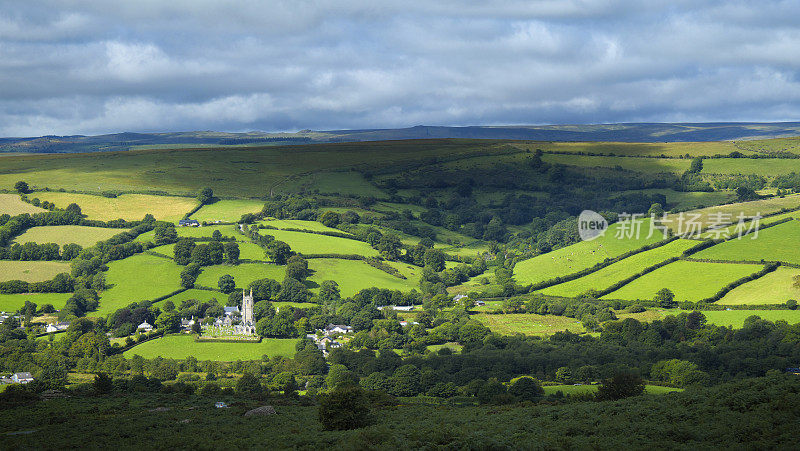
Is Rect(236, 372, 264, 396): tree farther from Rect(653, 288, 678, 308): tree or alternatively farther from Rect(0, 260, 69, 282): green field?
Rect(0, 260, 69, 282): green field

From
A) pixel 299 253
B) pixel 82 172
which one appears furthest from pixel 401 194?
pixel 82 172

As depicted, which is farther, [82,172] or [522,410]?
[82,172]

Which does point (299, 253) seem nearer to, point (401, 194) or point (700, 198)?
point (401, 194)

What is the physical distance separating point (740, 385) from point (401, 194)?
136 metres

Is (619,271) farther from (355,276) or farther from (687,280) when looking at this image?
(355,276)

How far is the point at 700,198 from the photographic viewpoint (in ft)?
491

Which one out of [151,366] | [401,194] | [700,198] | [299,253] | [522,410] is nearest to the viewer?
[522,410]

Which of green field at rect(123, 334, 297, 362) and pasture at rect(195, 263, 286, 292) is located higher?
pasture at rect(195, 263, 286, 292)

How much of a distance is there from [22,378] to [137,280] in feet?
127

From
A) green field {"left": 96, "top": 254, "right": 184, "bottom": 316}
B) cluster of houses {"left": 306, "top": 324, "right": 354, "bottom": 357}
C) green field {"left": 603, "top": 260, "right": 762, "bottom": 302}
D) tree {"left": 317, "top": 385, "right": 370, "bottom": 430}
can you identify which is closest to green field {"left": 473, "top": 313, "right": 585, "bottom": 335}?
green field {"left": 603, "top": 260, "right": 762, "bottom": 302}

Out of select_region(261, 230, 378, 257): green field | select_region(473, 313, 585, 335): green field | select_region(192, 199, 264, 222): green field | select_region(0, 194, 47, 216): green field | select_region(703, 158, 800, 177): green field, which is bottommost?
select_region(473, 313, 585, 335): green field

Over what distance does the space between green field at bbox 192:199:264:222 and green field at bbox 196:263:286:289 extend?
28.8 meters

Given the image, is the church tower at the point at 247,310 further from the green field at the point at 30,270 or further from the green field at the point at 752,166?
the green field at the point at 752,166

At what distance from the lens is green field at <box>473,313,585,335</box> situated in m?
89.7
